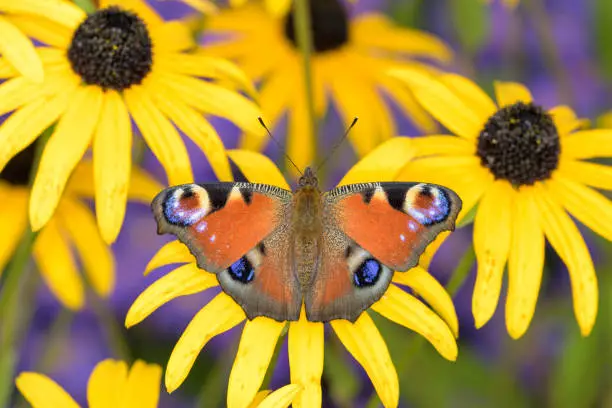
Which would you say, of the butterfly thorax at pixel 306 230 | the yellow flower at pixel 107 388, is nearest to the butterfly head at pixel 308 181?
the butterfly thorax at pixel 306 230

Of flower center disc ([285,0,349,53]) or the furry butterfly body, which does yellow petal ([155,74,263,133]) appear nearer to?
the furry butterfly body

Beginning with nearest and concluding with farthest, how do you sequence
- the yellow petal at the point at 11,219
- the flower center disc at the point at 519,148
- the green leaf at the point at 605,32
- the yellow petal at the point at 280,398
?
1. the yellow petal at the point at 280,398
2. the flower center disc at the point at 519,148
3. the yellow petal at the point at 11,219
4. the green leaf at the point at 605,32

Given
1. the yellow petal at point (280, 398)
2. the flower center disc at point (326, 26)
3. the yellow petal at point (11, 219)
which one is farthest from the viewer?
the flower center disc at point (326, 26)

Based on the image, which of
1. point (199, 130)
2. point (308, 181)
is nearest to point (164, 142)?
point (199, 130)

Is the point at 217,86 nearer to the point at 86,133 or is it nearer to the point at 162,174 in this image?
the point at 86,133

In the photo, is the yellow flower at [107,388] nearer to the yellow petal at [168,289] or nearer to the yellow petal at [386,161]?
the yellow petal at [168,289]

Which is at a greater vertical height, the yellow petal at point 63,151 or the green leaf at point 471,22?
the green leaf at point 471,22
